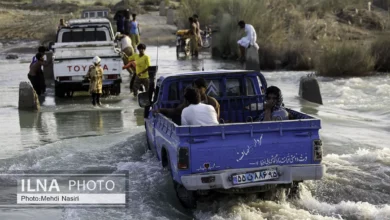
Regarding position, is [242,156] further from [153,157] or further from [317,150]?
[153,157]

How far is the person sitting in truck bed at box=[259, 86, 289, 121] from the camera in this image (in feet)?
31.8

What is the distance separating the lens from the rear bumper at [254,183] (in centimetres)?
830

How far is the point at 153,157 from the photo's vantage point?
1161 cm

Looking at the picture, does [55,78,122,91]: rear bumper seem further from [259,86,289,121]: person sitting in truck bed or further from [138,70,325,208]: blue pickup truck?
[138,70,325,208]: blue pickup truck

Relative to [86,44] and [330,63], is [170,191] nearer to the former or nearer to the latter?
[86,44]

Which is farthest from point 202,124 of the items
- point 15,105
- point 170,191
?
point 15,105

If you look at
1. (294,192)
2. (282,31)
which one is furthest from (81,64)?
(282,31)


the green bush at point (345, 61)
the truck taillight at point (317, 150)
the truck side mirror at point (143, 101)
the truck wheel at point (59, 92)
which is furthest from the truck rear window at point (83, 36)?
the truck taillight at point (317, 150)

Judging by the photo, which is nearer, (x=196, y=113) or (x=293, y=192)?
(x=196, y=113)

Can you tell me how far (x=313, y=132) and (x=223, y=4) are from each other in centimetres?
2772

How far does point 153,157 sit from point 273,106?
2698mm

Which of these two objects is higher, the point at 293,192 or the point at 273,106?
the point at 273,106

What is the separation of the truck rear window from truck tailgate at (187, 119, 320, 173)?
1366 cm

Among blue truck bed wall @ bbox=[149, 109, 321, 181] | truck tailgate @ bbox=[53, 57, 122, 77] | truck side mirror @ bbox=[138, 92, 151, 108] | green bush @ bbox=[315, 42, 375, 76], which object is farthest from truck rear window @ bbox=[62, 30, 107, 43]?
blue truck bed wall @ bbox=[149, 109, 321, 181]
